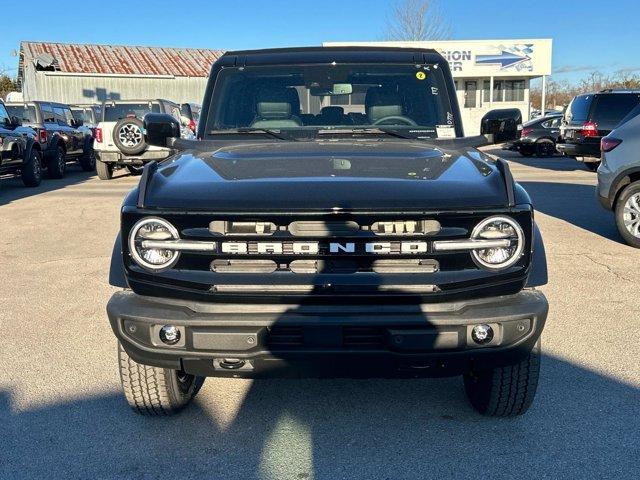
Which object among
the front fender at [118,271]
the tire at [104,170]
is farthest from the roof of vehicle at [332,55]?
the tire at [104,170]

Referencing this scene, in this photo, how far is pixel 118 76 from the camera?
1339 inches

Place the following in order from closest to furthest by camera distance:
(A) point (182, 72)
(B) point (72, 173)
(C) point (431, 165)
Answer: (C) point (431, 165) → (B) point (72, 173) → (A) point (182, 72)

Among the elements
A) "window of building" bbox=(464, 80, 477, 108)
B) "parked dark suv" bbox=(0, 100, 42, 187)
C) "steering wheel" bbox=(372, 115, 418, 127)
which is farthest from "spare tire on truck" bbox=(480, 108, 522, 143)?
"window of building" bbox=(464, 80, 477, 108)

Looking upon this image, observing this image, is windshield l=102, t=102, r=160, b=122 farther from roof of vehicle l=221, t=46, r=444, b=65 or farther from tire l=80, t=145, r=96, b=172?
roof of vehicle l=221, t=46, r=444, b=65

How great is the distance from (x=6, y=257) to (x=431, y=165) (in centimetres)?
586

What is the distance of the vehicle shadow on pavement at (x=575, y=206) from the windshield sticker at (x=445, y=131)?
447 cm

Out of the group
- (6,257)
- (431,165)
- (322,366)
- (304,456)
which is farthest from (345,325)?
(6,257)

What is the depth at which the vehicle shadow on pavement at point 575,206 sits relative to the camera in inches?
334

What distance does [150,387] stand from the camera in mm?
3096

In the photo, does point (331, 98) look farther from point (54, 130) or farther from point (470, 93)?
point (470, 93)

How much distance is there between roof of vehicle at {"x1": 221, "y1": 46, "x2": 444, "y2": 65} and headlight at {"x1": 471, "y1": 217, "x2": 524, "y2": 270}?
78.2 inches

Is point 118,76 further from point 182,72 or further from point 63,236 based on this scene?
point 63,236

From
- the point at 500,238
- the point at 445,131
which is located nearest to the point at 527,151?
the point at 445,131

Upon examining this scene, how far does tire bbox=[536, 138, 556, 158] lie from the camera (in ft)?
67.9
